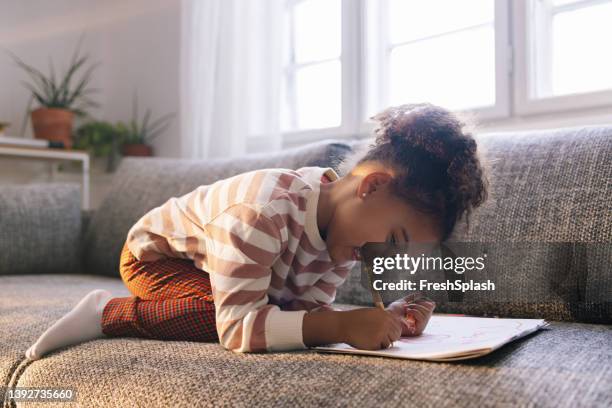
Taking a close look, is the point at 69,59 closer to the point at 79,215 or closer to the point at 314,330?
the point at 79,215

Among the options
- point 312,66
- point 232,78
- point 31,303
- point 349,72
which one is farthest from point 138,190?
point 312,66

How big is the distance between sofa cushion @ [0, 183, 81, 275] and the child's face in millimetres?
1324

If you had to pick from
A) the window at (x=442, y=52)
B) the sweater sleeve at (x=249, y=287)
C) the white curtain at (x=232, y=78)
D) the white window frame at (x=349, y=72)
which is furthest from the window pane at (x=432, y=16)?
the sweater sleeve at (x=249, y=287)

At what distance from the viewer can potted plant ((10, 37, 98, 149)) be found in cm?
286

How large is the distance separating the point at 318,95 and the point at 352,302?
54.9 inches

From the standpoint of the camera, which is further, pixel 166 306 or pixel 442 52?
pixel 442 52

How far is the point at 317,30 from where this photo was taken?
8.52 ft

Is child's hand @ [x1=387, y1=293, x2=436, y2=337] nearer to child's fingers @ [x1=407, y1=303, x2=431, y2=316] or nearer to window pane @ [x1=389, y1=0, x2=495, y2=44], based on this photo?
child's fingers @ [x1=407, y1=303, x2=431, y2=316]

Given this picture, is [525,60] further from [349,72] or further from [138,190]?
[138,190]

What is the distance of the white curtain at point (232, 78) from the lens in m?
2.43

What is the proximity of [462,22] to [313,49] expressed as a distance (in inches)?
27.7

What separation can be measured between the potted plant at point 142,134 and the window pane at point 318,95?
75 cm

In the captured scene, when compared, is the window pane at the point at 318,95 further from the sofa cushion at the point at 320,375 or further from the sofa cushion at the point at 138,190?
the sofa cushion at the point at 320,375

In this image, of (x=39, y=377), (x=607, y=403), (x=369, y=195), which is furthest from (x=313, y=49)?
(x=607, y=403)
